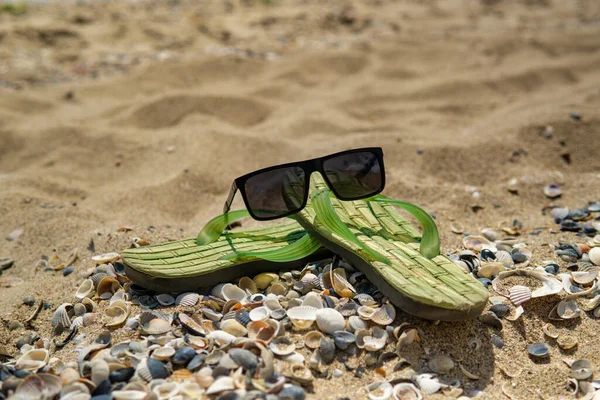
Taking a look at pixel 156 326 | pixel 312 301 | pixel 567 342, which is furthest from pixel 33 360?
pixel 567 342

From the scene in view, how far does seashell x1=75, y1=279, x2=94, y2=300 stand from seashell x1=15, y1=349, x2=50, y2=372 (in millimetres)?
299

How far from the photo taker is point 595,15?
623 cm

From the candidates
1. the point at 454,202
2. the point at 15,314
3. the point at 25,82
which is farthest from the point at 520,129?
the point at 25,82

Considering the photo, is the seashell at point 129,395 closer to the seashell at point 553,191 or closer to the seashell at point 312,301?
the seashell at point 312,301

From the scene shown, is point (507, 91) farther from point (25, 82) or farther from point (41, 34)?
point (41, 34)

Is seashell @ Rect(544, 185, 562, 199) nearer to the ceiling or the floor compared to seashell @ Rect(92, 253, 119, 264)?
nearer to the floor

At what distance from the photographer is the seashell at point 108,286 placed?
184 centimetres

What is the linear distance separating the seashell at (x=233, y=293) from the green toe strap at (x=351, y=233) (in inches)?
13.9

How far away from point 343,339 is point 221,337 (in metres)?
0.34

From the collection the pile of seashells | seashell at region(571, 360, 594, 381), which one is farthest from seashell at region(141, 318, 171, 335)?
seashell at region(571, 360, 594, 381)

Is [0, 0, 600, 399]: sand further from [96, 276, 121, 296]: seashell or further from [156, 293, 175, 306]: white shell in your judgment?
[156, 293, 175, 306]: white shell

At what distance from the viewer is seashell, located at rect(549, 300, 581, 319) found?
66.5 inches

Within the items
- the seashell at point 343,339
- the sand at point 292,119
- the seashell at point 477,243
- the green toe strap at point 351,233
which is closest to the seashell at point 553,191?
the sand at point 292,119

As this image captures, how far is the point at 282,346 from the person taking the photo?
152 cm
